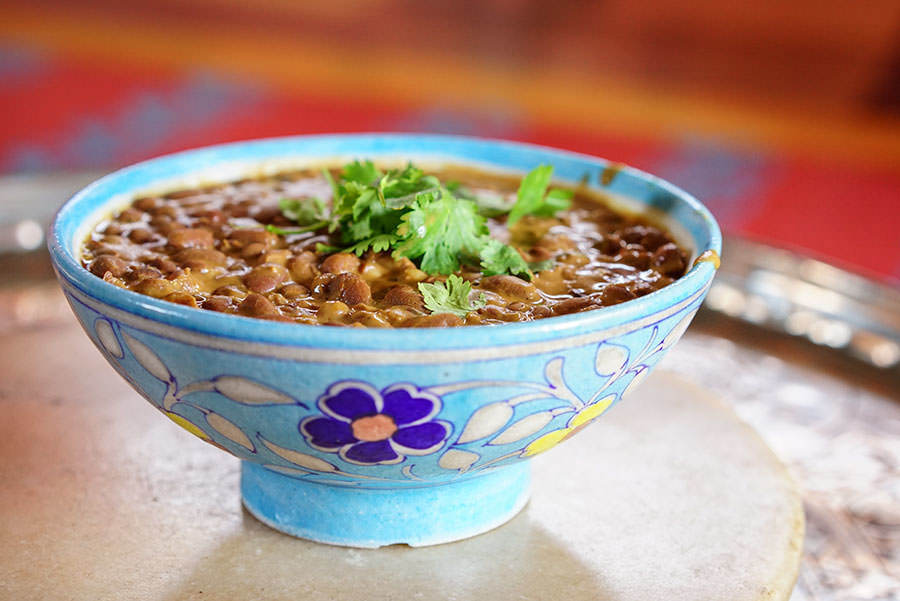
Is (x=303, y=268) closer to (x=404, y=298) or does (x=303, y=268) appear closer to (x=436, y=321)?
(x=404, y=298)

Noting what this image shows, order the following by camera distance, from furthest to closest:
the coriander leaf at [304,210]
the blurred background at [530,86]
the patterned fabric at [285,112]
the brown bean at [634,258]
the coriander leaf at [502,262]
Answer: the blurred background at [530,86], the patterned fabric at [285,112], the coriander leaf at [304,210], the brown bean at [634,258], the coriander leaf at [502,262]

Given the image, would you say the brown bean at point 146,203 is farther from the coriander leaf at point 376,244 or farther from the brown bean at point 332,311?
the brown bean at point 332,311

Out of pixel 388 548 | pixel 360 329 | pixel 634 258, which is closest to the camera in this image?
pixel 360 329

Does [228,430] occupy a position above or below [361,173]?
below

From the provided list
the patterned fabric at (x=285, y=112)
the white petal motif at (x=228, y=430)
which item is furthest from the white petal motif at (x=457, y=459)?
the patterned fabric at (x=285, y=112)

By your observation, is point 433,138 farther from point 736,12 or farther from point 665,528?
point 736,12

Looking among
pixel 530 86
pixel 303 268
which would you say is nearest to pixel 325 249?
pixel 303 268
